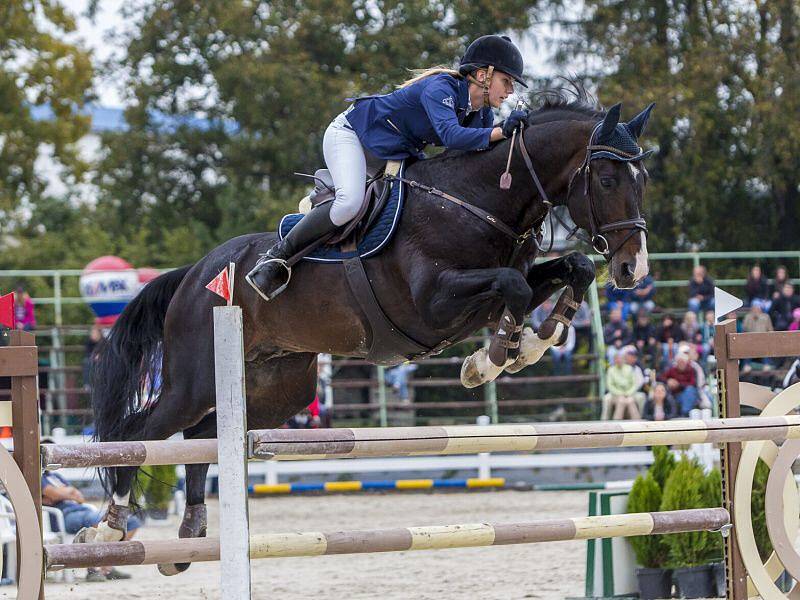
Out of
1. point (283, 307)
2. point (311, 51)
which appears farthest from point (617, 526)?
point (311, 51)

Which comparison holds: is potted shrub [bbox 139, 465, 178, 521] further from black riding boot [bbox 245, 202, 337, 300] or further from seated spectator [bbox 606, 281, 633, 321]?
seated spectator [bbox 606, 281, 633, 321]

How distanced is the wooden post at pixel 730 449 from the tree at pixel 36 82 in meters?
17.8

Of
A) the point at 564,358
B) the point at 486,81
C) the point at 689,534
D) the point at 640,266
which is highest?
the point at 486,81

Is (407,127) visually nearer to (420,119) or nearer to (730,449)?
(420,119)

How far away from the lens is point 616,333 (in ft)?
44.2

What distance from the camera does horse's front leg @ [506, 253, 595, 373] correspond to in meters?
4.69

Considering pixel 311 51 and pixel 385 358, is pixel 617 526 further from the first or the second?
pixel 311 51

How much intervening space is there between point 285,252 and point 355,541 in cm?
166

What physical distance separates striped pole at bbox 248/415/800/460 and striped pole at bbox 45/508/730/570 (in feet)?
0.86

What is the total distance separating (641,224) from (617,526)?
1185mm

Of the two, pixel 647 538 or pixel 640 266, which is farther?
pixel 647 538

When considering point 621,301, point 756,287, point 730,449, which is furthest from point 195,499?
point 756,287

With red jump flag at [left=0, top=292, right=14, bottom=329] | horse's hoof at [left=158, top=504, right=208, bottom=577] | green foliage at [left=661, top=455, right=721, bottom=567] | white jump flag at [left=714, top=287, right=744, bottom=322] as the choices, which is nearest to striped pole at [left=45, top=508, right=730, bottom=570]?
red jump flag at [left=0, top=292, right=14, bottom=329]

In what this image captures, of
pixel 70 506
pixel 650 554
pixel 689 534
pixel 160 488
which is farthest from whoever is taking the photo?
pixel 160 488
